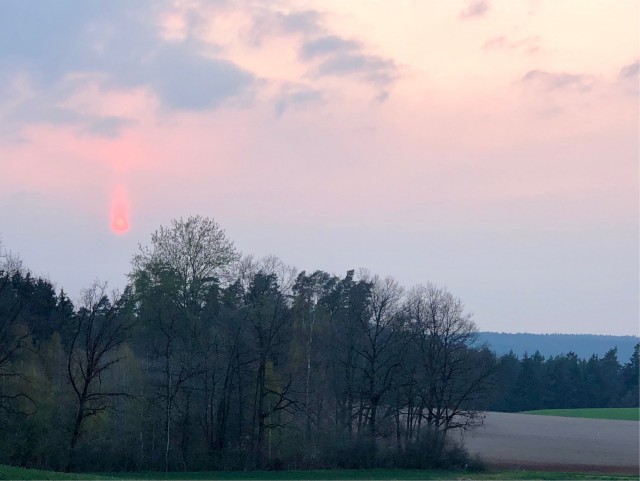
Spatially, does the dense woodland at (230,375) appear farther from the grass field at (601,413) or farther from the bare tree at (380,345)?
the grass field at (601,413)

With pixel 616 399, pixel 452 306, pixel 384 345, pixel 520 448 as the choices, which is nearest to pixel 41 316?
pixel 384 345

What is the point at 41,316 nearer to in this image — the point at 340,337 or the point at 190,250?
the point at 190,250

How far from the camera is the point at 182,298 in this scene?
1949 inches

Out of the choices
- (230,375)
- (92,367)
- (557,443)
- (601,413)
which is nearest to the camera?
(92,367)

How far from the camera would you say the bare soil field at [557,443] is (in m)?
54.5

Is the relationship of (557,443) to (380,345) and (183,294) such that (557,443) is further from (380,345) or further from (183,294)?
(183,294)

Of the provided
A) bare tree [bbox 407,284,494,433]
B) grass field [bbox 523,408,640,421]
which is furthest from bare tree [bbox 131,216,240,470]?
grass field [bbox 523,408,640,421]

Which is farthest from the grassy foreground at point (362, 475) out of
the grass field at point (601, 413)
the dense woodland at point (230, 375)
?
the grass field at point (601, 413)

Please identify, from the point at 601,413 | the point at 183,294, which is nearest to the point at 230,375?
the point at 183,294

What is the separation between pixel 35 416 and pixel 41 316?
18.0 m

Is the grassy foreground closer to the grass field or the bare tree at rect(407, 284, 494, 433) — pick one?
the bare tree at rect(407, 284, 494, 433)

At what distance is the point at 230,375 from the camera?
5012cm

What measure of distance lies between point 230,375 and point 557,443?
1404 inches

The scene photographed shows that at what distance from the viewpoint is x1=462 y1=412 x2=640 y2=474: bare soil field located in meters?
54.5
